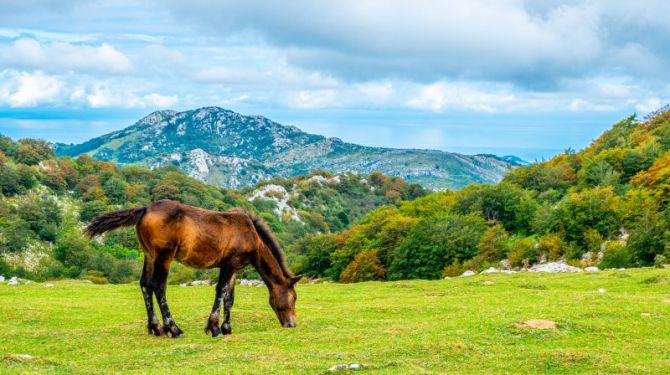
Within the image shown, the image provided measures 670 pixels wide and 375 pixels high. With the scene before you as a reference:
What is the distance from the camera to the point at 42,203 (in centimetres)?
10769

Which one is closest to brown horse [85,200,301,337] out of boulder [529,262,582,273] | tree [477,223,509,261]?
boulder [529,262,582,273]

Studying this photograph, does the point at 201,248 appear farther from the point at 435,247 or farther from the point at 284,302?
the point at 435,247

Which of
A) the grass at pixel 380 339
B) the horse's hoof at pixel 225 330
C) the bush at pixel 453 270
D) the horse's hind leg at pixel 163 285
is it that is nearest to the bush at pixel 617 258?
the bush at pixel 453 270

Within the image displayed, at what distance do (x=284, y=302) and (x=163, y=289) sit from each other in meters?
3.37

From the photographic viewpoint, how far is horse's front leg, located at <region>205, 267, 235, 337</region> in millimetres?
17250

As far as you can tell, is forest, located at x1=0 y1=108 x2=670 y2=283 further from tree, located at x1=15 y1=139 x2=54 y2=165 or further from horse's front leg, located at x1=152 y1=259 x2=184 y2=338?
horse's front leg, located at x1=152 y1=259 x2=184 y2=338

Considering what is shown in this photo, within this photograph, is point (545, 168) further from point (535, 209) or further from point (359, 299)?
point (359, 299)

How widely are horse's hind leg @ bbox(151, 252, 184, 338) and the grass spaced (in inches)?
21.3

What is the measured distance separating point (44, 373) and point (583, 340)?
490 inches

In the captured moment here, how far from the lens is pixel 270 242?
18203 mm

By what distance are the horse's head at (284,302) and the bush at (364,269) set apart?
46334 mm

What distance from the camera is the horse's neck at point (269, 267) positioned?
59.2 ft

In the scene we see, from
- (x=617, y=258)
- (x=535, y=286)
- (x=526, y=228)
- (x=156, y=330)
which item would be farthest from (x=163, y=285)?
(x=526, y=228)

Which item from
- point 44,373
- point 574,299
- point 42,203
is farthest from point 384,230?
point 42,203
